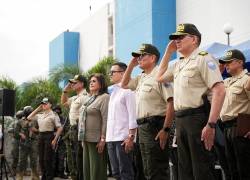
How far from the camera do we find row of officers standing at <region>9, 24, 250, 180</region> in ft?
11.3

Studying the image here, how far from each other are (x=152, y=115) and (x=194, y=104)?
2.84ft

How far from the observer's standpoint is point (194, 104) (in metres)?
3.47

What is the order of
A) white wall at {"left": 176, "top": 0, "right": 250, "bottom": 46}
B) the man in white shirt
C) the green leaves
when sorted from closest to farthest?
the man in white shirt → white wall at {"left": 176, "top": 0, "right": 250, "bottom": 46} → the green leaves

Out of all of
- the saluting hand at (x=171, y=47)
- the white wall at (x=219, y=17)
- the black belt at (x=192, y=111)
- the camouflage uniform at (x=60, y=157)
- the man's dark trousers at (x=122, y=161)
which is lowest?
the camouflage uniform at (x=60, y=157)

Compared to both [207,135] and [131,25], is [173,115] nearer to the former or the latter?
[207,135]

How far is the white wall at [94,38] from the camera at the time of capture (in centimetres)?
3042

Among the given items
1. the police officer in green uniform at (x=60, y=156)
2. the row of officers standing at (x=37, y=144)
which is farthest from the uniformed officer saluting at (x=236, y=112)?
the police officer in green uniform at (x=60, y=156)

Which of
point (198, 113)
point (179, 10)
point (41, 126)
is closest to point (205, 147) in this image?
point (198, 113)

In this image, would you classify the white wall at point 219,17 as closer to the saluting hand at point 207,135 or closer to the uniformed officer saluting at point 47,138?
the uniformed officer saluting at point 47,138

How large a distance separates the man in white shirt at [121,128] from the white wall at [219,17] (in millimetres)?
10132

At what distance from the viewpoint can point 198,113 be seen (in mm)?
3453

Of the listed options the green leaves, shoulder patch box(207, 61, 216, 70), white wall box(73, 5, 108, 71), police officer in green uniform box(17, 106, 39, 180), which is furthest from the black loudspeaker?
white wall box(73, 5, 108, 71)

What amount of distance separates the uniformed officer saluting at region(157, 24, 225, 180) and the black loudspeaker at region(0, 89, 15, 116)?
16.0 feet

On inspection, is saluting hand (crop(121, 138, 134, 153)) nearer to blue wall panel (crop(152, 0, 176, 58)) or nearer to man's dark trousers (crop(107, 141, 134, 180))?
man's dark trousers (crop(107, 141, 134, 180))
